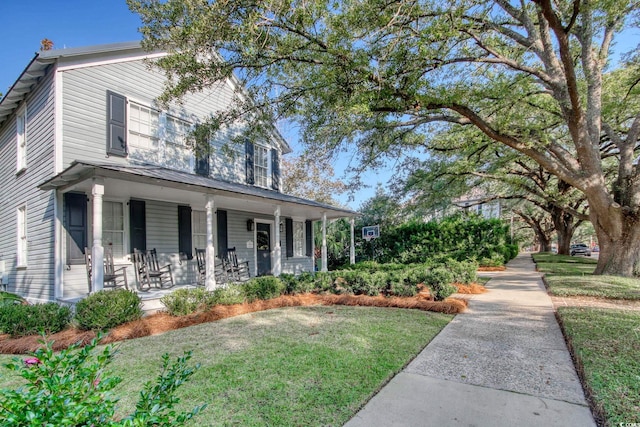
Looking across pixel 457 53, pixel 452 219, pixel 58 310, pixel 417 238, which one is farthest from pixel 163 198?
pixel 452 219

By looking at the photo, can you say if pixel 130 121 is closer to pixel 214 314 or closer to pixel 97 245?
pixel 97 245

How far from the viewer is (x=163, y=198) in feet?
29.4

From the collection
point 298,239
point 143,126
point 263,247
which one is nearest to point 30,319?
point 143,126

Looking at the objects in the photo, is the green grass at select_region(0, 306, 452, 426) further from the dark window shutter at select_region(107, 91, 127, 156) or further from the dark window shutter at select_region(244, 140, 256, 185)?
the dark window shutter at select_region(244, 140, 256, 185)

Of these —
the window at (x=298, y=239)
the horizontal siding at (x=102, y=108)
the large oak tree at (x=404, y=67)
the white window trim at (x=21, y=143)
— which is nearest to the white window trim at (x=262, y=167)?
the horizontal siding at (x=102, y=108)

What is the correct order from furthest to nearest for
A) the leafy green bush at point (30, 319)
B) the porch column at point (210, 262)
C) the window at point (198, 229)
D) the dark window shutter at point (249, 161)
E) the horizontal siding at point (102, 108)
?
the dark window shutter at point (249, 161) < the window at point (198, 229) < the porch column at point (210, 262) < the horizontal siding at point (102, 108) < the leafy green bush at point (30, 319)

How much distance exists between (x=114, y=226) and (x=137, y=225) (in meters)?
0.50

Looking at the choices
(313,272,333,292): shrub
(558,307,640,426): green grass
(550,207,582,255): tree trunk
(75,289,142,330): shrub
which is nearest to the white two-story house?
(75,289,142,330): shrub

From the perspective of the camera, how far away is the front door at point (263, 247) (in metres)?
12.4

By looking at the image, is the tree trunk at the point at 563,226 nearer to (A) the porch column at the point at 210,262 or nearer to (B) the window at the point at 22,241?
(A) the porch column at the point at 210,262

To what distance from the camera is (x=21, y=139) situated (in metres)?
8.95

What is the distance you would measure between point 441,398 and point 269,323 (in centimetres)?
356

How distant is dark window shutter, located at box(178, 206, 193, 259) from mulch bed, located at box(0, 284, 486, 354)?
312 cm

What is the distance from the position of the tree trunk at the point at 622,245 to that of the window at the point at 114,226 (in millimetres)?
13187
